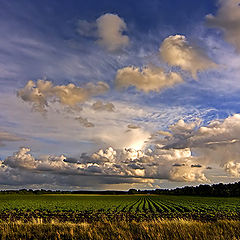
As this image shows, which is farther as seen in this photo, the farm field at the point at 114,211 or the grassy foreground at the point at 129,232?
the farm field at the point at 114,211

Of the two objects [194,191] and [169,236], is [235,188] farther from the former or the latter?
[169,236]

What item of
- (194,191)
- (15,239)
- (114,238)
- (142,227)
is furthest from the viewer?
(194,191)

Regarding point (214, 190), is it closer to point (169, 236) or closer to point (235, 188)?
point (235, 188)

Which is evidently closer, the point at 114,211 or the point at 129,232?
the point at 129,232

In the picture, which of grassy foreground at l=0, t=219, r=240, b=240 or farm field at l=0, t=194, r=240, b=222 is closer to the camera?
grassy foreground at l=0, t=219, r=240, b=240

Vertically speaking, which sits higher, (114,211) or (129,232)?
(129,232)

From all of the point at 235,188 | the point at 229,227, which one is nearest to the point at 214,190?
the point at 235,188

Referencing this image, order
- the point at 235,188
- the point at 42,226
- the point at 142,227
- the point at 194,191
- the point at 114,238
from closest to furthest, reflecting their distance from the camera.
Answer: the point at 114,238
the point at 142,227
the point at 42,226
the point at 235,188
the point at 194,191

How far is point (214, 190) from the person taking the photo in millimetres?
178375

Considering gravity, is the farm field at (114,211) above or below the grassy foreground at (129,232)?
below

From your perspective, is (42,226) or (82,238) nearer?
(82,238)

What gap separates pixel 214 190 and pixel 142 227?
7136 inches

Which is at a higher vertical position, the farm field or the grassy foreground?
the grassy foreground

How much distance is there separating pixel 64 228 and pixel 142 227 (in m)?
3.48
